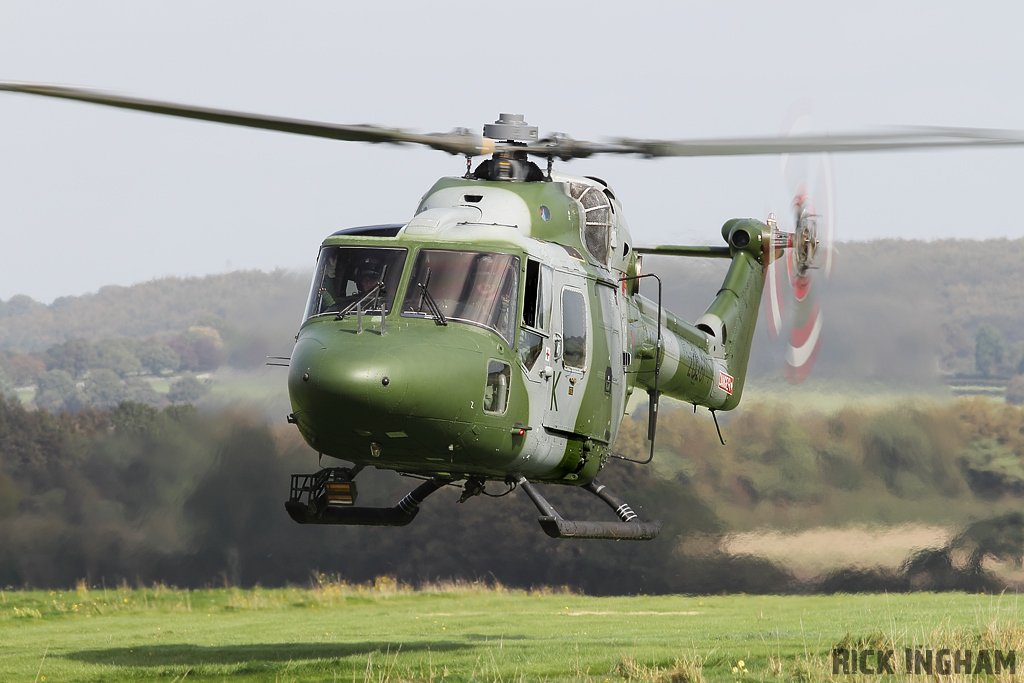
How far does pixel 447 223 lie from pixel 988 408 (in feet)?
58.9

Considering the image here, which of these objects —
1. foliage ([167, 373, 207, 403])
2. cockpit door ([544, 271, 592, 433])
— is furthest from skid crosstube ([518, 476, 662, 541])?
foliage ([167, 373, 207, 403])

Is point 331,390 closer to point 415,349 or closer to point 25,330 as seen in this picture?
point 415,349

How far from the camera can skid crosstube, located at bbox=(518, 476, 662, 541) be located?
10.2 meters

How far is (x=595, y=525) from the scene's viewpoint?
10703mm

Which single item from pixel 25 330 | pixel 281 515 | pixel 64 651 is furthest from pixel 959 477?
pixel 25 330

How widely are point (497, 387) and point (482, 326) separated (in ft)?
1.71

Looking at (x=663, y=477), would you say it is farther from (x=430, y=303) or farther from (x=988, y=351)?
(x=430, y=303)

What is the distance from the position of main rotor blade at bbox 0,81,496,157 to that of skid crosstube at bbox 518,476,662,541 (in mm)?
3145

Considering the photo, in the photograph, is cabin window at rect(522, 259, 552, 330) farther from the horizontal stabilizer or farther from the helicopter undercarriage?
the horizontal stabilizer

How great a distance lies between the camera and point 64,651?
49.8 feet

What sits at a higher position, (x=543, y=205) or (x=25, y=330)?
(x=543, y=205)

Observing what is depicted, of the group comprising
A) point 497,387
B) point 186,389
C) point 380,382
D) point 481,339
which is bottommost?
point 186,389

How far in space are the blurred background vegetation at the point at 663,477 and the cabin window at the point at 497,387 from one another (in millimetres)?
14022

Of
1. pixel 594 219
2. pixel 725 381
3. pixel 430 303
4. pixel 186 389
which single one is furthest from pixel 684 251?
pixel 186 389
